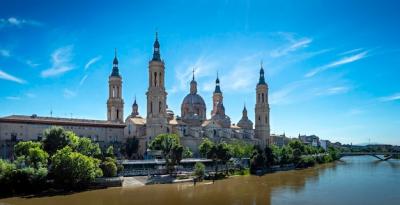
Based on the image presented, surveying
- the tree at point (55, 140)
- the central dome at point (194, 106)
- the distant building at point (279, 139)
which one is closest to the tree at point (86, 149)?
the tree at point (55, 140)

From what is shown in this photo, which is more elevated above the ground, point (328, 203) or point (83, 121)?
point (83, 121)

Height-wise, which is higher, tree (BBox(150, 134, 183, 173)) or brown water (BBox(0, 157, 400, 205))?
tree (BBox(150, 134, 183, 173))

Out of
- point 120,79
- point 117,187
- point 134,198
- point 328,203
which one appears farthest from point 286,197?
point 120,79

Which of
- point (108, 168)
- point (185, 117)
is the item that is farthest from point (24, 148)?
point (185, 117)

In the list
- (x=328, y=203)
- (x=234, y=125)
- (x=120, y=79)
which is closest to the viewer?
(x=328, y=203)

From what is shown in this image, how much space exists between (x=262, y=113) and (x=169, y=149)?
43.4m

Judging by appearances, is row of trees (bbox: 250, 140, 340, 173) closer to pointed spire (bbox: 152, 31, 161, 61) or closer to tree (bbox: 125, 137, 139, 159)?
tree (bbox: 125, 137, 139, 159)

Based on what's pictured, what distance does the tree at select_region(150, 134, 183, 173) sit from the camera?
48.9 metres

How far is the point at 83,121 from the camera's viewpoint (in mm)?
61625

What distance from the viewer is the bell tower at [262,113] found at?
9012 cm

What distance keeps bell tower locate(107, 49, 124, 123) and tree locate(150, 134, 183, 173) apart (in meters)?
16.5

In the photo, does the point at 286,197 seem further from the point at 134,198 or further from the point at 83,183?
the point at 83,183

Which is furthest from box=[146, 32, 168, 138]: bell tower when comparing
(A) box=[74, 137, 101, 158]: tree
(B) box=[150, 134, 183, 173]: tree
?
(A) box=[74, 137, 101, 158]: tree

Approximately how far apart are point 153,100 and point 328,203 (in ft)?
122
